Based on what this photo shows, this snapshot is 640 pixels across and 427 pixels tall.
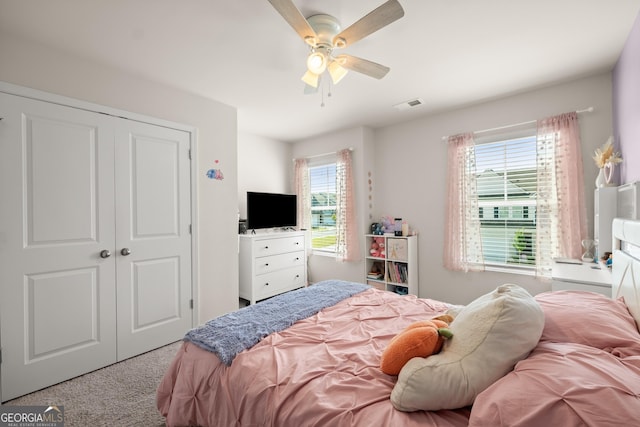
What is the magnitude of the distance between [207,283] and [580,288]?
3214 mm

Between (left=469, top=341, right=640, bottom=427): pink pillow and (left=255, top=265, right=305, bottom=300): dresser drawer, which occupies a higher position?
(left=469, top=341, right=640, bottom=427): pink pillow

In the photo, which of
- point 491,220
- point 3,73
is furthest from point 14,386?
point 491,220

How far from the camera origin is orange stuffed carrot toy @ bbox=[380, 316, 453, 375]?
A: 1.07 meters

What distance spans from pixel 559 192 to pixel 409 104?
1752 mm

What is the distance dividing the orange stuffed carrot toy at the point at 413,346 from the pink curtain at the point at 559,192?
241 cm

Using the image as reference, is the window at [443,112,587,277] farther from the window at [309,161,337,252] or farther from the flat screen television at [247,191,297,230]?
the flat screen television at [247,191,297,230]

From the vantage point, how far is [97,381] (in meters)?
2.09

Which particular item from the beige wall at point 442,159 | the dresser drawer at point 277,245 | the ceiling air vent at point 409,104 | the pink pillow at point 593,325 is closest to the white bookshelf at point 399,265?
the beige wall at point 442,159

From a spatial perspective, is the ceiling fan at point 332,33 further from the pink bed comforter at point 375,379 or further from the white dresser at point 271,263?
the white dresser at point 271,263

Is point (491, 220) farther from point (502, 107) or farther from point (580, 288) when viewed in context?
point (580, 288)

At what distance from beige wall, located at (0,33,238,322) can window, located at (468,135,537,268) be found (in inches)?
115

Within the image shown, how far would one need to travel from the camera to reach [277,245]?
4105 millimetres

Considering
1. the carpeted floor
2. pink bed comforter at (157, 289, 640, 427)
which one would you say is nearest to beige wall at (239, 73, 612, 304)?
pink bed comforter at (157, 289, 640, 427)

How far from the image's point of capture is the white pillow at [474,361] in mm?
904
